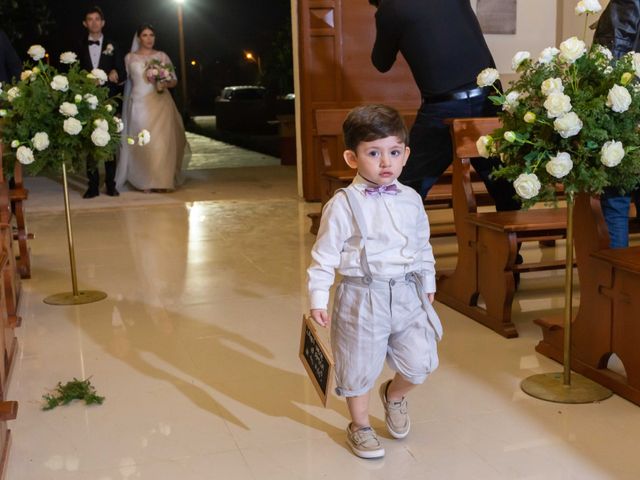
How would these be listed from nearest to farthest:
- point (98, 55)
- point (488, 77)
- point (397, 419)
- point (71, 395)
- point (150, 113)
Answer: point (397, 419) < point (71, 395) < point (488, 77) < point (98, 55) < point (150, 113)

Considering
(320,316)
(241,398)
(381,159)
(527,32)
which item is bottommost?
(241,398)

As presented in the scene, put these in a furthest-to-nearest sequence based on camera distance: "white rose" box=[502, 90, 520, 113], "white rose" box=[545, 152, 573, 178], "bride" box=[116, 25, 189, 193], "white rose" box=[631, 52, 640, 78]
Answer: "bride" box=[116, 25, 189, 193] < "white rose" box=[502, 90, 520, 113] < "white rose" box=[631, 52, 640, 78] < "white rose" box=[545, 152, 573, 178]

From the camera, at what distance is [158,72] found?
9203 millimetres

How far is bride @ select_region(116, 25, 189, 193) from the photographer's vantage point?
9.25 metres

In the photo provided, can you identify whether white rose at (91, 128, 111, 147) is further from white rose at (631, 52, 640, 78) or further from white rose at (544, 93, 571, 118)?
white rose at (631, 52, 640, 78)

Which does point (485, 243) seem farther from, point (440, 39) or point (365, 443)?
point (365, 443)

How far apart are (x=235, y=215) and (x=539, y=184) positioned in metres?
4.94

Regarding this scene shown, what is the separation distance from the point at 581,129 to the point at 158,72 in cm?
664

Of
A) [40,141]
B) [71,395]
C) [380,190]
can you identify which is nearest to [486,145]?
[380,190]

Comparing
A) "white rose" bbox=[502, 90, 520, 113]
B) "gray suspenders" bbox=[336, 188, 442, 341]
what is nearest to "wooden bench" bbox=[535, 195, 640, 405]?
"white rose" bbox=[502, 90, 520, 113]

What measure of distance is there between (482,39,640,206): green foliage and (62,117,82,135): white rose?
7.68 ft

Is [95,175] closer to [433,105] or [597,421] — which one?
[433,105]

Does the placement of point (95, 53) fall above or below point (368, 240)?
above

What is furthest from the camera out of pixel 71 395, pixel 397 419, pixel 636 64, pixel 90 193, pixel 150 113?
pixel 150 113
